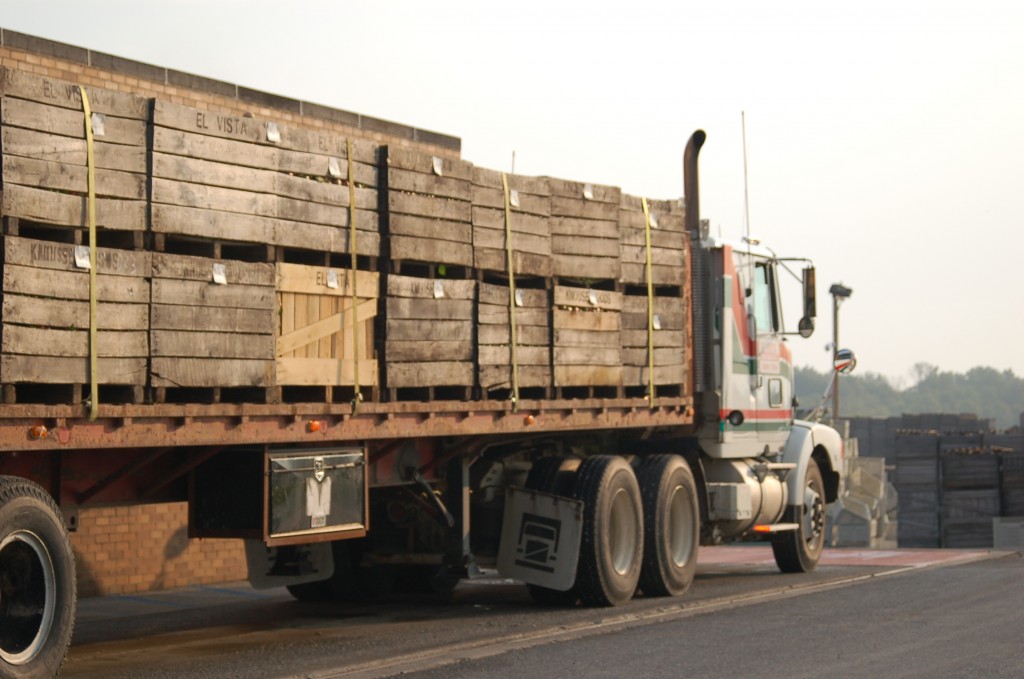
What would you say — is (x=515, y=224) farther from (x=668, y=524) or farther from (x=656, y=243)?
(x=668, y=524)

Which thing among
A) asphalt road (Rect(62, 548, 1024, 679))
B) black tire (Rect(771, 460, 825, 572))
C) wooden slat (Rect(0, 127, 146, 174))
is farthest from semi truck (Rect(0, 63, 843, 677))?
asphalt road (Rect(62, 548, 1024, 679))

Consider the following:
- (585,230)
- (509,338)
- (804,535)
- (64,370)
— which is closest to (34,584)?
(64,370)

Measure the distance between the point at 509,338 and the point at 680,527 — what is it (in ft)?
11.3

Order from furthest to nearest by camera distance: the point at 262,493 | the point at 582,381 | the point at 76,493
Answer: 1. the point at 582,381
2. the point at 262,493
3. the point at 76,493

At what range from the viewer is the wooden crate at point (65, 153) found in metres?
8.30

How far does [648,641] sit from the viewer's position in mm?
10625

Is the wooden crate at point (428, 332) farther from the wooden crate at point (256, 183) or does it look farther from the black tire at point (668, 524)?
the black tire at point (668, 524)

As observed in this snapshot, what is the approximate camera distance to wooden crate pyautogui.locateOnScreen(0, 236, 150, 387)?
8125 millimetres

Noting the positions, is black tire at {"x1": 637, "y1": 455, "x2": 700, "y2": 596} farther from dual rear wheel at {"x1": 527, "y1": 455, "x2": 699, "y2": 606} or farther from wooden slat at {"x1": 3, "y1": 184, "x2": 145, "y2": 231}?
wooden slat at {"x1": 3, "y1": 184, "x2": 145, "y2": 231}

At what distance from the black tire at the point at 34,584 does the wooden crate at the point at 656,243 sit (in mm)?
6522

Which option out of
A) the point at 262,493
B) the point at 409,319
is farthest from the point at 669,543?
the point at 262,493

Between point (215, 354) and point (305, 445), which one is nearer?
point (215, 354)

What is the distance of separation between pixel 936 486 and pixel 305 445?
20.0m

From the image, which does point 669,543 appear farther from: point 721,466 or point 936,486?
point 936,486
